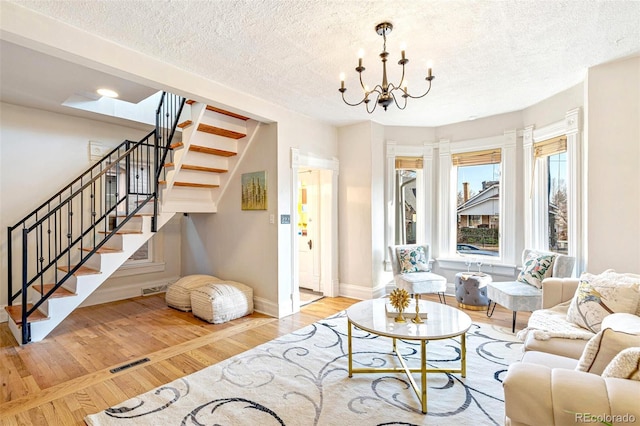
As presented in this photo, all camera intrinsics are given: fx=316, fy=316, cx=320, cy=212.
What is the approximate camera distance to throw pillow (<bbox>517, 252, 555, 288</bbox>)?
3.51 metres

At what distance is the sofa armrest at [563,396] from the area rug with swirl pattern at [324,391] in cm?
86

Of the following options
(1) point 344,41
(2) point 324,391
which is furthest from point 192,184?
(2) point 324,391

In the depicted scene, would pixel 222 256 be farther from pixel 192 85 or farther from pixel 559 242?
pixel 559 242

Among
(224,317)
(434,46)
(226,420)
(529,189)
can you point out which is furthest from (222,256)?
(529,189)

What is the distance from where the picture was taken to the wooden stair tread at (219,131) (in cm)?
380

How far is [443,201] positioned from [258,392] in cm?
393

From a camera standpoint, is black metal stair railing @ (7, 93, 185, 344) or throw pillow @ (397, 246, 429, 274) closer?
black metal stair railing @ (7, 93, 185, 344)

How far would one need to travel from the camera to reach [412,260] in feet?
14.9

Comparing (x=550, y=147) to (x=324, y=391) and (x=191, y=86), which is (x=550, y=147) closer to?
(x=324, y=391)

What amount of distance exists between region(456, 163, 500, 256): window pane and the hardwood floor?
971 mm

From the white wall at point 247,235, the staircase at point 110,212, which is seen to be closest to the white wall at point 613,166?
the white wall at point 247,235

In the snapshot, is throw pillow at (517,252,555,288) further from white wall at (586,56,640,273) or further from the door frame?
the door frame

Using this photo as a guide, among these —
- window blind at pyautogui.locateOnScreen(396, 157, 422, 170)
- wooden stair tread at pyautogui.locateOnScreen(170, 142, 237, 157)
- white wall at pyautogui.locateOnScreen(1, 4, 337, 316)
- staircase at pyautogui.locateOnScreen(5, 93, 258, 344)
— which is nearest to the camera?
white wall at pyautogui.locateOnScreen(1, 4, 337, 316)

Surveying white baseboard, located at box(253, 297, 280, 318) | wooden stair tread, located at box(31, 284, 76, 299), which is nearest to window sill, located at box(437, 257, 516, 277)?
white baseboard, located at box(253, 297, 280, 318)
